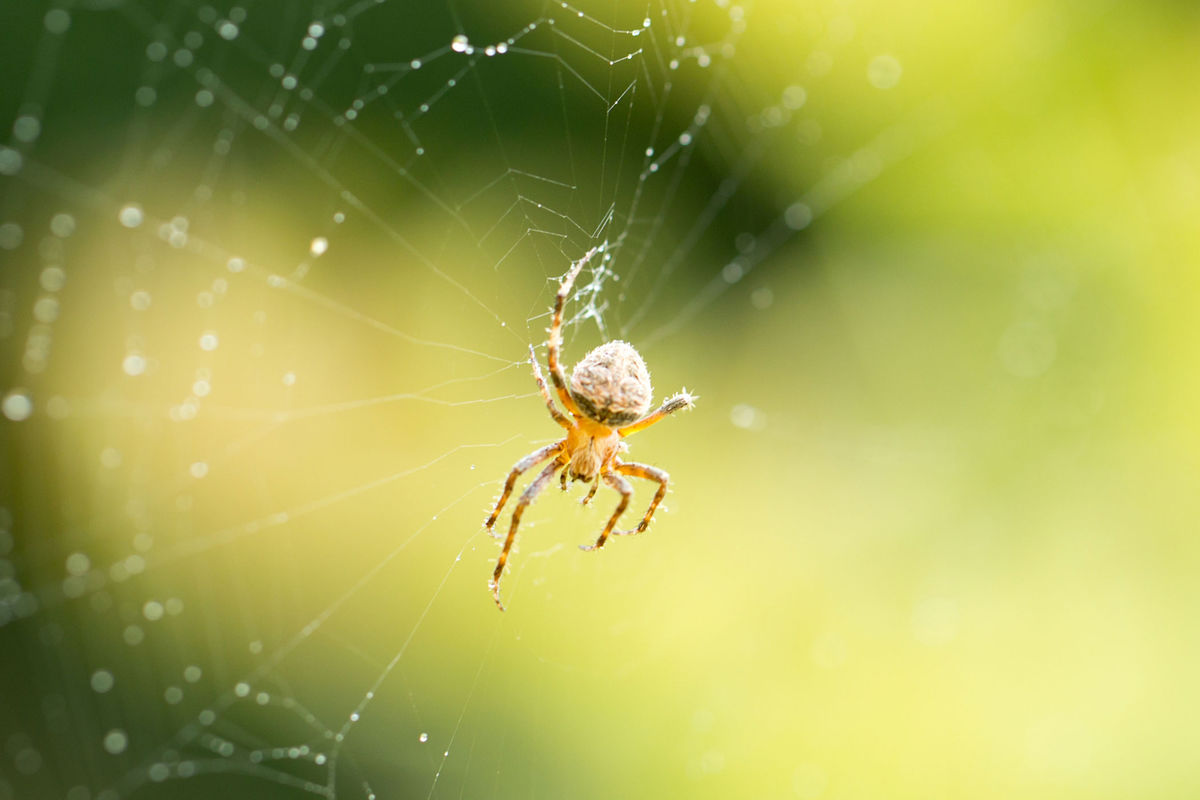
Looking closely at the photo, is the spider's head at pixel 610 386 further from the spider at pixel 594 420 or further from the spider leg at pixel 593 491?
the spider leg at pixel 593 491

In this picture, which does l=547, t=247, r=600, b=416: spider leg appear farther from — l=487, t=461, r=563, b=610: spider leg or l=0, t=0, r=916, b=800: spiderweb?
l=0, t=0, r=916, b=800: spiderweb

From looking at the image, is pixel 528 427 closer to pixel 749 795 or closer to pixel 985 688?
pixel 749 795

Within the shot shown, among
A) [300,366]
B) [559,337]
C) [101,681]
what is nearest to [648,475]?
[559,337]

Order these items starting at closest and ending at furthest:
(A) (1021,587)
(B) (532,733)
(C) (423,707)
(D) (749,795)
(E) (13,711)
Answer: (E) (13,711) → (C) (423,707) → (B) (532,733) → (D) (749,795) → (A) (1021,587)

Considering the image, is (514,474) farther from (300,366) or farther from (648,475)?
(300,366)

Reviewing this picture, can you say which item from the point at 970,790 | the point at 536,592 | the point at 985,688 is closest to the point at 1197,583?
the point at 985,688

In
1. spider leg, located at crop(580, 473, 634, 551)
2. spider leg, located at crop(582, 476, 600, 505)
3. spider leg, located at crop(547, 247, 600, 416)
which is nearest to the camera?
spider leg, located at crop(547, 247, 600, 416)

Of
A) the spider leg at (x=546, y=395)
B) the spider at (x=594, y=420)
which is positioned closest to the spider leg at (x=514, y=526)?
the spider at (x=594, y=420)

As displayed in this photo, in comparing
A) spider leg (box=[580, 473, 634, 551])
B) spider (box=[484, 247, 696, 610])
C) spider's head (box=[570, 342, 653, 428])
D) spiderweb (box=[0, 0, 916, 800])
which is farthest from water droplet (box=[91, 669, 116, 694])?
spider's head (box=[570, 342, 653, 428])
